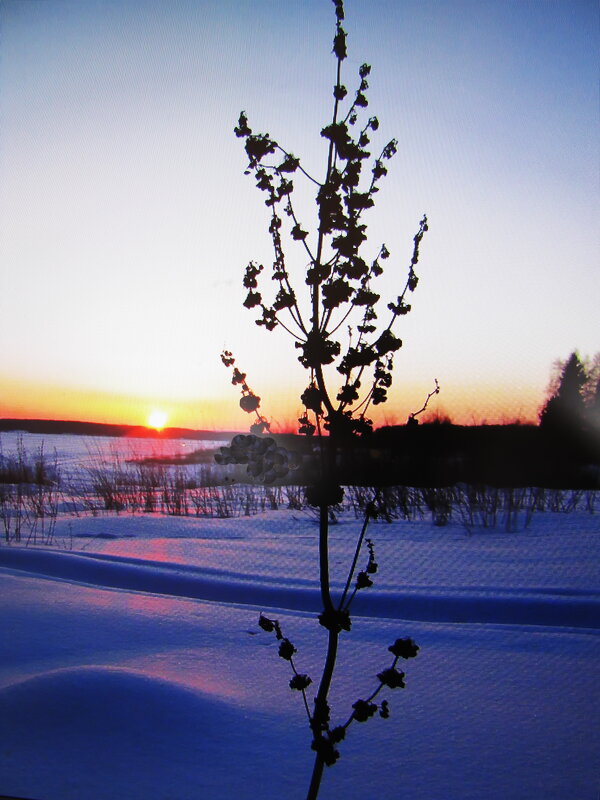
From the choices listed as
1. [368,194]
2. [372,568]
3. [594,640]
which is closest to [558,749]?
[372,568]

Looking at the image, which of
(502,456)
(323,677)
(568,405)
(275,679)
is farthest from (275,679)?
(568,405)

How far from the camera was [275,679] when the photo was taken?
6.31 ft

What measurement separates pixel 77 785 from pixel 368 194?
4.81 feet

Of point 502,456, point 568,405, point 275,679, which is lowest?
point 275,679

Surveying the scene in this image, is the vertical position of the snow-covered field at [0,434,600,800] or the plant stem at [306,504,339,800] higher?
the plant stem at [306,504,339,800]

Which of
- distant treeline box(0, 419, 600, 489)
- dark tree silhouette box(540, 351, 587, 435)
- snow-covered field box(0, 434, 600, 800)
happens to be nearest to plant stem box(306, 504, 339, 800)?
snow-covered field box(0, 434, 600, 800)

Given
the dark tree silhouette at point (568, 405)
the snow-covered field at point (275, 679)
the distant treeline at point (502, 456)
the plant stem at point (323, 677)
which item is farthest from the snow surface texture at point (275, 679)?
the dark tree silhouette at point (568, 405)

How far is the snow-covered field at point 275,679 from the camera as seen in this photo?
52.7 inches

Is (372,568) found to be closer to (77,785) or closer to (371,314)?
(371,314)

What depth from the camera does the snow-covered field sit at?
134 cm

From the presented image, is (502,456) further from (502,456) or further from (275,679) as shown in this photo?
(275,679)

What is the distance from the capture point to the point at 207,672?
194 cm

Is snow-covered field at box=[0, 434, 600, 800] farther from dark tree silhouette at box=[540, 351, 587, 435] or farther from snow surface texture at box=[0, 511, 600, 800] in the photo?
dark tree silhouette at box=[540, 351, 587, 435]

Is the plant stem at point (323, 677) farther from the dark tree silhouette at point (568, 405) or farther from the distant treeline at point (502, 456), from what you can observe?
the dark tree silhouette at point (568, 405)
